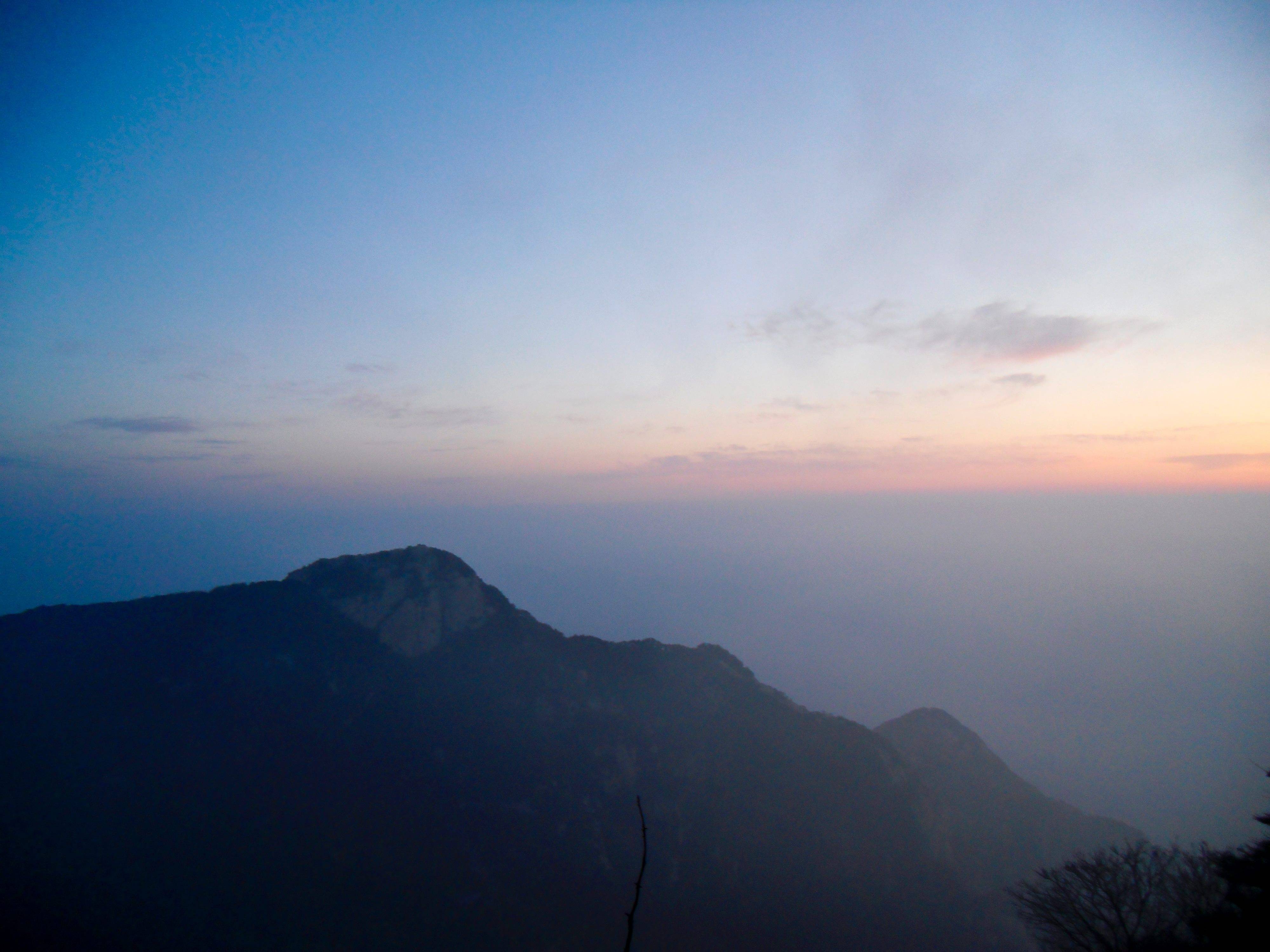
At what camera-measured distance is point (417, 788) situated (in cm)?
2514

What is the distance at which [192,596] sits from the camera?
31828mm

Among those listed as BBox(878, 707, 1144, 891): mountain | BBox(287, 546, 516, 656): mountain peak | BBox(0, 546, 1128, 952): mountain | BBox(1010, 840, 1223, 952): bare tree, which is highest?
BBox(287, 546, 516, 656): mountain peak

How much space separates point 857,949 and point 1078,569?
218m

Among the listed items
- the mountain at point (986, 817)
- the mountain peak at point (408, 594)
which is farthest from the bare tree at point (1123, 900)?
the mountain peak at point (408, 594)

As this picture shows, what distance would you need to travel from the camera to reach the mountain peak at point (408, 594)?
32500mm

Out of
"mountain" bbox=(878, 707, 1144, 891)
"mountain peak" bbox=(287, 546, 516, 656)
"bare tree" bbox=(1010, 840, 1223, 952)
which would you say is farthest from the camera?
"mountain" bbox=(878, 707, 1144, 891)

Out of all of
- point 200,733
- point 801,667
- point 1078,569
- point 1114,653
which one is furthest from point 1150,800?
point 1078,569

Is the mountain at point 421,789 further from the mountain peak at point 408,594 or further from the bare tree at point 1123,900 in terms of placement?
the bare tree at point 1123,900

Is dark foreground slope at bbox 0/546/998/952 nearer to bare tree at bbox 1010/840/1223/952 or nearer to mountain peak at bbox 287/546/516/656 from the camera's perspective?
mountain peak at bbox 287/546/516/656

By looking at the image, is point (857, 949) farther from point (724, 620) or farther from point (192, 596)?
point (724, 620)

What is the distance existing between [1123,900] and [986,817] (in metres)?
34.0

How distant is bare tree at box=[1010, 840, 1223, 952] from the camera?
1197 centimetres

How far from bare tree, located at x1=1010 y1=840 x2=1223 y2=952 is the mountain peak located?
32.4 m

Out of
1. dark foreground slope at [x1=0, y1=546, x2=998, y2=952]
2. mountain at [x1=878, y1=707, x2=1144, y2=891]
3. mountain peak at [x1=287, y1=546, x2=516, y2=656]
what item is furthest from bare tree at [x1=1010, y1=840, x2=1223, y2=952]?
mountain peak at [x1=287, y1=546, x2=516, y2=656]
